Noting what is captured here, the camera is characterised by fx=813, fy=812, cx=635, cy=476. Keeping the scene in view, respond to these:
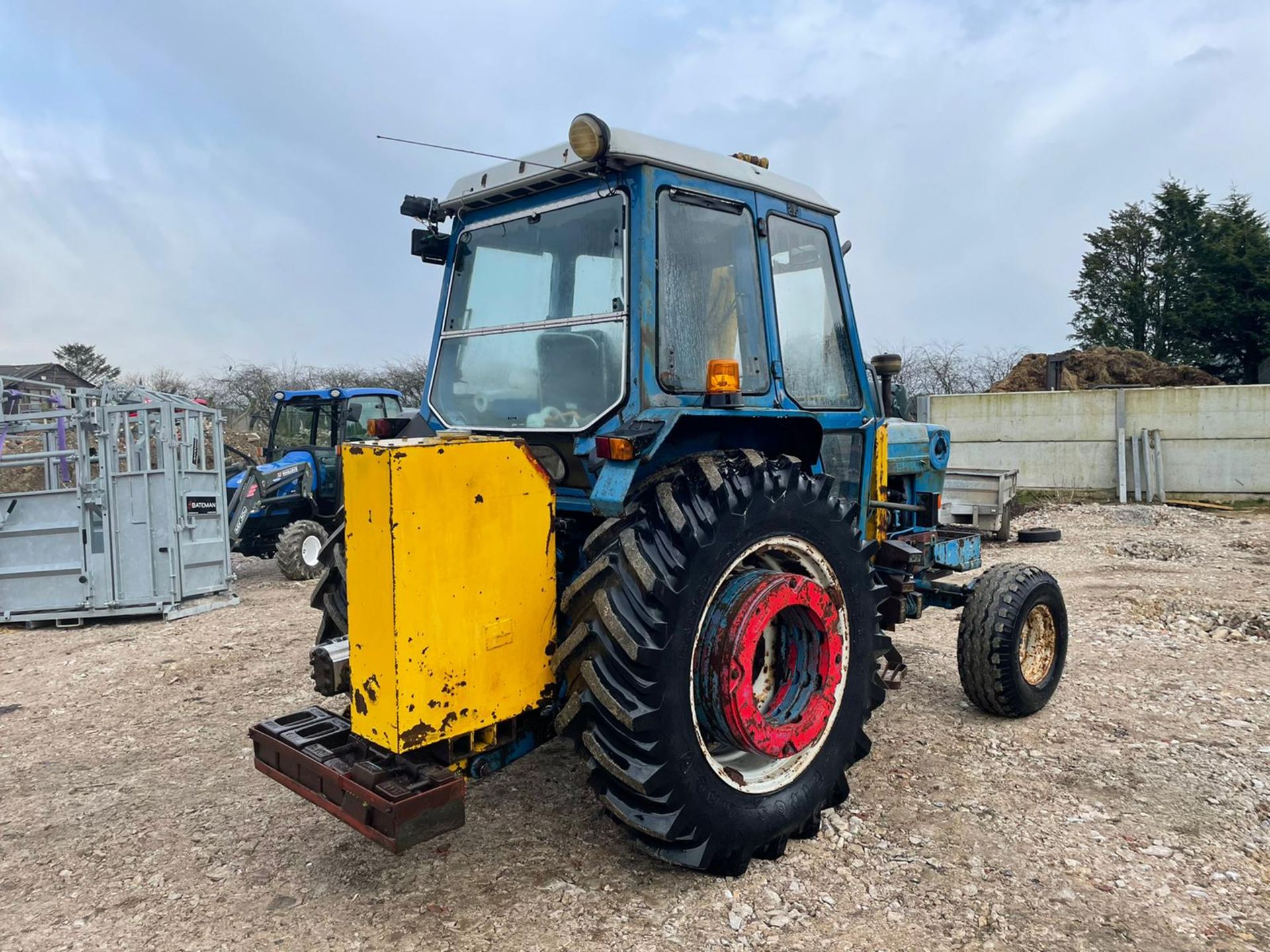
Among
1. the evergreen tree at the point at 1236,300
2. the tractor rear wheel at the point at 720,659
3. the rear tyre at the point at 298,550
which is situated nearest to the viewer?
the tractor rear wheel at the point at 720,659

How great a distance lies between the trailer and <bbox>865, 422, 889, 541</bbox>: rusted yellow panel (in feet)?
19.2

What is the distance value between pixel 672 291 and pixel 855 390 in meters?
1.36

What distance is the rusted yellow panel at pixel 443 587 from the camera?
2.34 meters

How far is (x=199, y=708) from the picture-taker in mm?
4973

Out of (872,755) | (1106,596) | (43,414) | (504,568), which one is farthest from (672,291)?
(43,414)

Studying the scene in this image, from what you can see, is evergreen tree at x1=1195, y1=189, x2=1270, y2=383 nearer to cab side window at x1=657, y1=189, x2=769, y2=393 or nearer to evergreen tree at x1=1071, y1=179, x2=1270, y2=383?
evergreen tree at x1=1071, y1=179, x2=1270, y2=383

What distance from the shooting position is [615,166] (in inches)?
119

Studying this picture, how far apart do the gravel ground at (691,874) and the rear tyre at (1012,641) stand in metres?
0.15

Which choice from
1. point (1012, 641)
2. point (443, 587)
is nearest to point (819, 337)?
Answer: point (1012, 641)

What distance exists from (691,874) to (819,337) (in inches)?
94.8

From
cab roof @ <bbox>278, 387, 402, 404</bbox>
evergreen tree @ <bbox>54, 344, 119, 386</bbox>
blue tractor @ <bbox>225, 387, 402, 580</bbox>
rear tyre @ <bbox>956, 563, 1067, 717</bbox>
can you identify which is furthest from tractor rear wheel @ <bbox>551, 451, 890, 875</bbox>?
evergreen tree @ <bbox>54, 344, 119, 386</bbox>

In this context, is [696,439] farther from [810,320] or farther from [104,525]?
[104,525]

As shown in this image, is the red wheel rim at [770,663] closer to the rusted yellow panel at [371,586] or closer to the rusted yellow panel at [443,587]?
the rusted yellow panel at [443,587]

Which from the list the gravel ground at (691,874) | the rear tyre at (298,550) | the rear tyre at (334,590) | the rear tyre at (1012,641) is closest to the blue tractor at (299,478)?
the rear tyre at (298,550)
